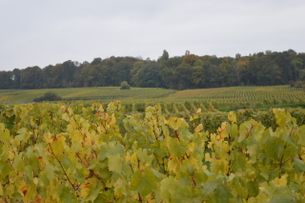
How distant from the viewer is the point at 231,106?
52812 millimetres

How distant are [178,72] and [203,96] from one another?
22266mm

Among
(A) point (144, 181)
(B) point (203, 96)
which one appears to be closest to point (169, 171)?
(A) point (144, 181)

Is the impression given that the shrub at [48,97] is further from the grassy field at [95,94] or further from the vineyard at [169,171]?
the vineyard at [169,171]

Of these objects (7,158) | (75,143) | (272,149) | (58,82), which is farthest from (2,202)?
(58,82)

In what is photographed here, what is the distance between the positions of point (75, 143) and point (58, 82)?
112373mm

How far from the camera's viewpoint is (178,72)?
302 ft

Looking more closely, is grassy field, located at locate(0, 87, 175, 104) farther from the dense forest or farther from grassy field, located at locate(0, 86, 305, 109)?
the dense forest

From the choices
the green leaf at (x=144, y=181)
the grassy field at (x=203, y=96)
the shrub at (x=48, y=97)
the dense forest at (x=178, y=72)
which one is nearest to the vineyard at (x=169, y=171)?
the green leaf at (x=144, y=181)

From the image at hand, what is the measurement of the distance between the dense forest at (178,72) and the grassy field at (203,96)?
→ 9453mm

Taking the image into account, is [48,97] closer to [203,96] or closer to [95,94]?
[95,94]

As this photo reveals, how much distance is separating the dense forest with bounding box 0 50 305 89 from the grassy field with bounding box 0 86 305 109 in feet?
31.0

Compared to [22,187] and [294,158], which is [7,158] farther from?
[294,158]

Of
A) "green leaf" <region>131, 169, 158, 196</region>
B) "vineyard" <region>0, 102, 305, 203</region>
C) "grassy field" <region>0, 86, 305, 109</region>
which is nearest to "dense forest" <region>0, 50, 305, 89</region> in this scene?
"grassy field" <region>0, 86, 305, 109</region>

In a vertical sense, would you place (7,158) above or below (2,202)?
above
